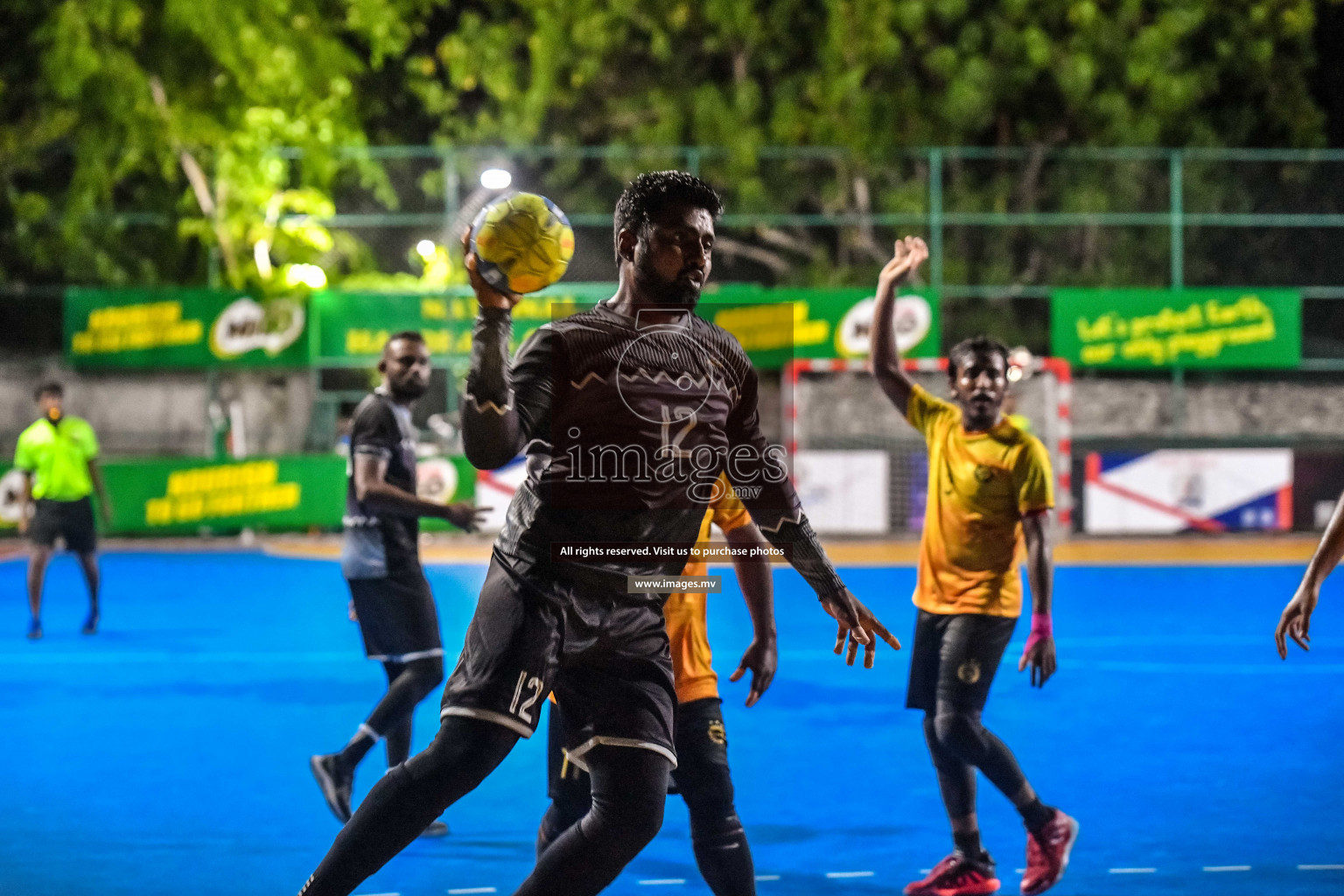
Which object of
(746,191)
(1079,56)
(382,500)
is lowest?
(382,500)

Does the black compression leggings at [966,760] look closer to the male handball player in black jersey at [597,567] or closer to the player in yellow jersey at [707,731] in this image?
the player in yellow jersey at [707,731]

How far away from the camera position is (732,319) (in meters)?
21.7

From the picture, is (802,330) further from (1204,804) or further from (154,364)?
(1204,804)

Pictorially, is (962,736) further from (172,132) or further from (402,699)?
(172,132)

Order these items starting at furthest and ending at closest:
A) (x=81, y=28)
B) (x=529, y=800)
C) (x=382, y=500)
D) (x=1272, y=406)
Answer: (x=81, y=28) → (x=1272, y=406) → (x=529, y=800) → (x=382, y=500)

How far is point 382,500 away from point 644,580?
3052mm

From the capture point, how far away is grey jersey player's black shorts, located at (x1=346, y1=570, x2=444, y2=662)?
261 inches

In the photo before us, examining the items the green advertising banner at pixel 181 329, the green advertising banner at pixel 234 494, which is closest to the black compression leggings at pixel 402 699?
the green advertising banner at pixel 234 494

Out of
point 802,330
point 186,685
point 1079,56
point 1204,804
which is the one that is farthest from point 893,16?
point 1204,804

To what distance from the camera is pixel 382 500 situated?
21.5 ft

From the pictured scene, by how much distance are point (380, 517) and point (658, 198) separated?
336 centimetres

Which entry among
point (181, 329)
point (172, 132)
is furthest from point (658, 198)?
point (172, 132)

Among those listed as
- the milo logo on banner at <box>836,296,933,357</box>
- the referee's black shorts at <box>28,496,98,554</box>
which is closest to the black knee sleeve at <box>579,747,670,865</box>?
the referee's black shorts at <box>28,496,98,554</box>

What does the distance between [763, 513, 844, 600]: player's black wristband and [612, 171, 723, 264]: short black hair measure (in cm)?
84
